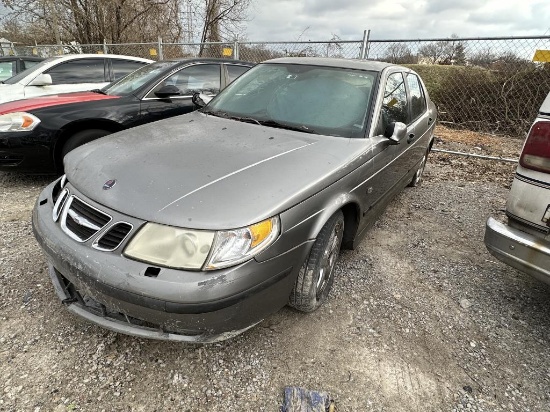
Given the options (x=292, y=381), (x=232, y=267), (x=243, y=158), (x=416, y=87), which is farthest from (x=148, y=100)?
(x=292, y=381)

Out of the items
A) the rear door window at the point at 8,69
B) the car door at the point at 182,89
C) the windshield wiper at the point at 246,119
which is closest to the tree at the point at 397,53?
the car door at the point at 182,89

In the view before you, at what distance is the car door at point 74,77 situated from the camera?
560cm

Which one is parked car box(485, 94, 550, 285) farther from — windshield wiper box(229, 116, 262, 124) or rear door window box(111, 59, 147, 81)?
rear door window box(111, 59, 147, 81)

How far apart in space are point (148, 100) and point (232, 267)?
3.49 meters

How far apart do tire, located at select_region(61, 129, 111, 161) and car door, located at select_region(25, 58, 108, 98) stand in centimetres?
204

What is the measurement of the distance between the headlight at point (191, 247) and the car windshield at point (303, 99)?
124 cm

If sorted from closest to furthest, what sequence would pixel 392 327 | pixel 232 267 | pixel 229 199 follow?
pixel 232 267 < pixel 229 199 < pixel 392 327

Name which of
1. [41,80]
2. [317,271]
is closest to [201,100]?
[317,271]

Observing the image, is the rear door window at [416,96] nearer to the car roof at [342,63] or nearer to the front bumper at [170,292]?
the car roof at [342,63]

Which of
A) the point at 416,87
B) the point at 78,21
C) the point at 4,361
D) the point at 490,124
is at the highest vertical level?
the point at 78,21

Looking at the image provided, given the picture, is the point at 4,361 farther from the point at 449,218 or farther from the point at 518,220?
the point at 449,218

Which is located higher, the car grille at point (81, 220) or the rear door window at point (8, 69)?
the rear door window at point (8, 69)

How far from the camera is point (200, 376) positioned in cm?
188

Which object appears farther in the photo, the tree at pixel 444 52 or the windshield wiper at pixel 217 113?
the tree at pixel 444 52
